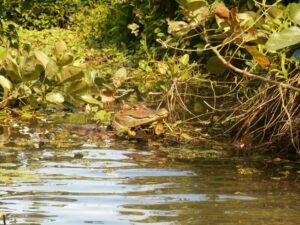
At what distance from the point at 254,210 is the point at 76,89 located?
2.30 meters

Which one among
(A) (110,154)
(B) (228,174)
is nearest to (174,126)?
(A) (110,154)

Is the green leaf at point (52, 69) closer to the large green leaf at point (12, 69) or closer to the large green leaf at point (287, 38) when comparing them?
the large green leaf at point (12, 69)

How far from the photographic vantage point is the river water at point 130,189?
3678mm

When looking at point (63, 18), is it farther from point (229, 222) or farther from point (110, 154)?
point (229, 222)

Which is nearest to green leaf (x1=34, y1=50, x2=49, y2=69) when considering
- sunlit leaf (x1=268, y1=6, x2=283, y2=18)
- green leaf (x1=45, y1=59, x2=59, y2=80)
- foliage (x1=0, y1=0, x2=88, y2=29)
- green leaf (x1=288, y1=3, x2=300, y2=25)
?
green leaf (x1=45, y1=59, x2=59, y2=80)

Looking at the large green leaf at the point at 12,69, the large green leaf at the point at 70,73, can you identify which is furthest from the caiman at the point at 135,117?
the large green leaf at the point at 12,69

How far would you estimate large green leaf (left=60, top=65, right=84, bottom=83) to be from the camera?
18.7 ft

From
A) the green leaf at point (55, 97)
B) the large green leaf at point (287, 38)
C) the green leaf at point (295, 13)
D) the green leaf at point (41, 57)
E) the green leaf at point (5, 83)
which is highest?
the green leaf at point (295, 13)

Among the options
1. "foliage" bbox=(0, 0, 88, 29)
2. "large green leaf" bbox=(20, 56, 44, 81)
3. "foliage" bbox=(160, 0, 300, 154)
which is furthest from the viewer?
"foliage" bbox=(0, 0, 88, 29)

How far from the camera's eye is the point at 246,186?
14.7 ft

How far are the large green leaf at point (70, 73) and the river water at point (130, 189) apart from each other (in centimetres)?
49

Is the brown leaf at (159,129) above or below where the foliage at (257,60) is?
below

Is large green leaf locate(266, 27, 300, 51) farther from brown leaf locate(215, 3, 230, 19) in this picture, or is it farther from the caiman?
the caiman

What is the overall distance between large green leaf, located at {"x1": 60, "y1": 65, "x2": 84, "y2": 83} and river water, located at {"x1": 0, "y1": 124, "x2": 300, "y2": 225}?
1.59 feet
